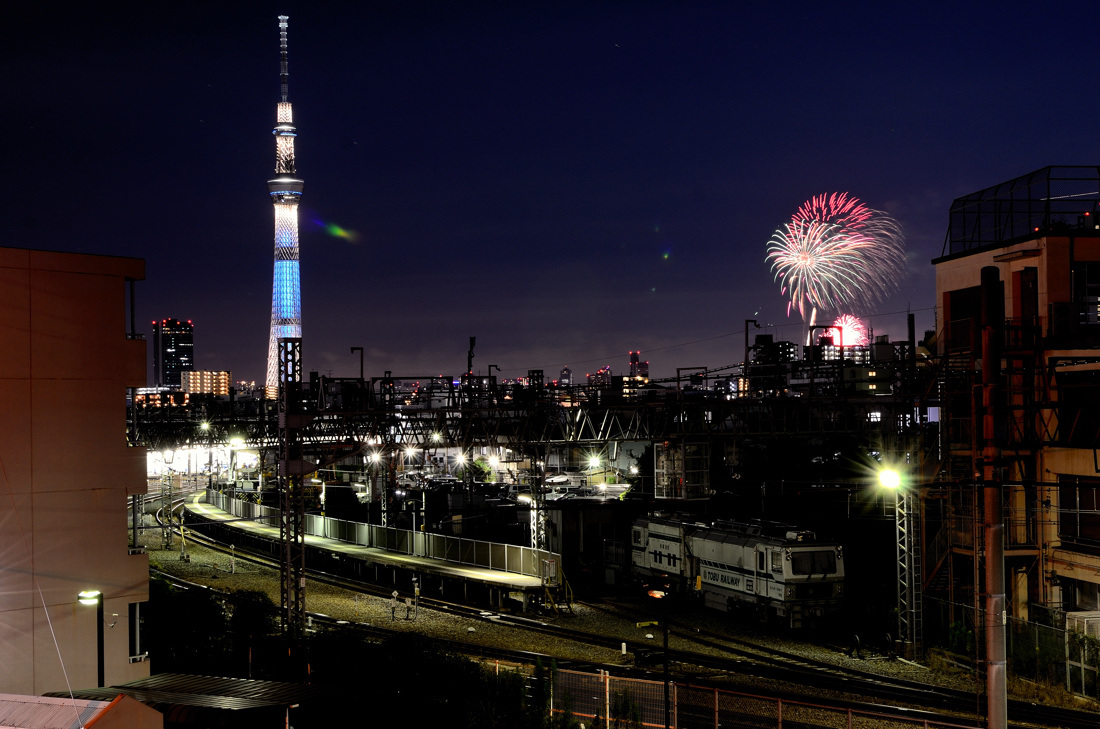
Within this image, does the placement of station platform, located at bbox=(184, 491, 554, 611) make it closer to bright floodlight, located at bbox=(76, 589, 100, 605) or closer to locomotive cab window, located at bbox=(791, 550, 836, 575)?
locomotive cab window, located at bbox=(791, 550, 836, 575)

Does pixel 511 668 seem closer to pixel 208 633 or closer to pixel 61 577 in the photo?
pixel 208 633

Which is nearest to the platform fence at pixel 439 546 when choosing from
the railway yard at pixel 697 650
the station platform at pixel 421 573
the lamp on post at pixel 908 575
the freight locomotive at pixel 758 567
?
the station platform at pixel 421 573

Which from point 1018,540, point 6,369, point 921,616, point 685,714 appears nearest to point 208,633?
point 6,369

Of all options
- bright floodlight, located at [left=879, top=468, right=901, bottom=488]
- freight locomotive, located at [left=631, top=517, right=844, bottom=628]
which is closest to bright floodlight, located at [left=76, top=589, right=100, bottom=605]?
freight locomotive, located at [left=631, top=517, right=844, bottom=628]

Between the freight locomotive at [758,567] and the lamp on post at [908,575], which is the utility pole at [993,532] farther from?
the freight locomotive at [758,567]

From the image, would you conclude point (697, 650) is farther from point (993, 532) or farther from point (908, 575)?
point (993, 532)

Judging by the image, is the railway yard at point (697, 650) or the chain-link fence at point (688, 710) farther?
the railway yard at point (697, 650)
